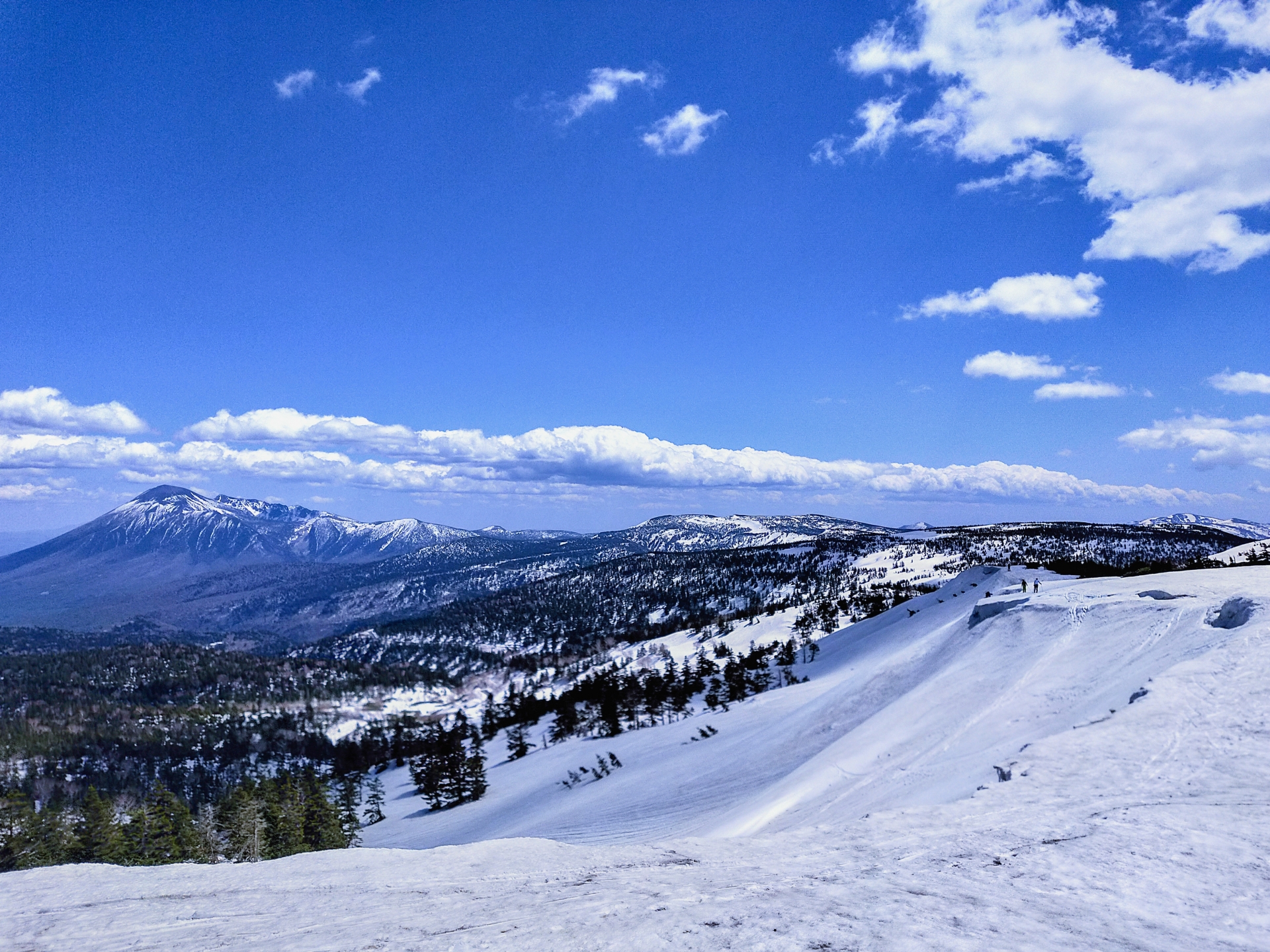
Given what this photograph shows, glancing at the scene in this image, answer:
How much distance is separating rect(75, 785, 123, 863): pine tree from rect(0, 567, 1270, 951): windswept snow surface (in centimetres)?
4765

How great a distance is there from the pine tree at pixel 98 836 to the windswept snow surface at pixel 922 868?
4765cm

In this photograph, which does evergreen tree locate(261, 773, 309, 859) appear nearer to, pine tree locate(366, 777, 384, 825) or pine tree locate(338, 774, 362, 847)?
pine tree locate(338, 774, 362, 847)

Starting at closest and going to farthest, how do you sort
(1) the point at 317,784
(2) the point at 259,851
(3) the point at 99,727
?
1. (2) the point at 259,851
2. (1) the point at 317,784
3. (3) the point at 99,727

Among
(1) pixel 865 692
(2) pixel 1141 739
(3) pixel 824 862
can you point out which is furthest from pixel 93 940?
Answer: (1) pixel 865 692

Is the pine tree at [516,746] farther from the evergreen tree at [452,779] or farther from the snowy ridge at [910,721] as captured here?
the snowy ridge at [910,721]

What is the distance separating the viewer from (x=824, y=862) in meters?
8.34

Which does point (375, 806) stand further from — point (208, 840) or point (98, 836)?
point (98, 836)

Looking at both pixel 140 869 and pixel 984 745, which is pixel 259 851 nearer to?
pixel 140 869

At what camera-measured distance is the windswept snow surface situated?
5773 millimetres

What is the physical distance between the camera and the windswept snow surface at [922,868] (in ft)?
18.9

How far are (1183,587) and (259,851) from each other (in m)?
61.1

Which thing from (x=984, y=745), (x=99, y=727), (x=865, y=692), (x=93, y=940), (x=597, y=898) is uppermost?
(x=597, y=898)

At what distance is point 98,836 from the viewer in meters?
44.8

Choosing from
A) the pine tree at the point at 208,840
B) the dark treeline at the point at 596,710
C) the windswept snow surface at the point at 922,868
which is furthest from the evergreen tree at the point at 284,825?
the windswept snow surface at the point at 922,868
